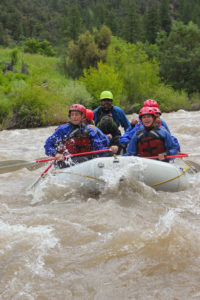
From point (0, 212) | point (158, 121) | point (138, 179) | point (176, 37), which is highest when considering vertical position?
point (176, 37)

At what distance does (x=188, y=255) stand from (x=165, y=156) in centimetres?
204

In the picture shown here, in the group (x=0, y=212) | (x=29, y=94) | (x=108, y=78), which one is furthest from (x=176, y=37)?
Result: (x=0, y=212)

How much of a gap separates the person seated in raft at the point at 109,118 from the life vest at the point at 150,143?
1306mm

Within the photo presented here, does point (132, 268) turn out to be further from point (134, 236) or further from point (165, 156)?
point (165, 156)

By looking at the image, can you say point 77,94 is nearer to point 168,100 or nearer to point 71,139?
point 168,100

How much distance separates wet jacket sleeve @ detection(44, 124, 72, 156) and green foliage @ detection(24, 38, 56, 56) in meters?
36.2

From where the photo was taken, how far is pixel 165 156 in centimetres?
486

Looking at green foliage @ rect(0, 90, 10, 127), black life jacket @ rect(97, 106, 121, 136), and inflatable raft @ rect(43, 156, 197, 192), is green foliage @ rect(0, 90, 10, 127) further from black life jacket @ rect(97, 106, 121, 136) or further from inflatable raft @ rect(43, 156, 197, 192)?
inflatable raft @ rect(43, 156, 197, 192)

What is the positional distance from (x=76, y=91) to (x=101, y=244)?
14385 mm

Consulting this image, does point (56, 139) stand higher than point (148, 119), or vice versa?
point (148, 119)

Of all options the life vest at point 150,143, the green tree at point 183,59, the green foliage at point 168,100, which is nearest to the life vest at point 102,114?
the life vest at point 150,143

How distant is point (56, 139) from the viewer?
5047 mm

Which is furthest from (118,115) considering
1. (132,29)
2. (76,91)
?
(132,29)

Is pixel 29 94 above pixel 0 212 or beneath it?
above
